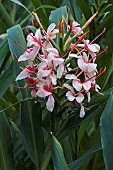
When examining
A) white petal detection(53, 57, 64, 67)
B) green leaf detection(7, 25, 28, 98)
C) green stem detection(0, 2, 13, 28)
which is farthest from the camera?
green stem detection(0, 2, 13, 28)

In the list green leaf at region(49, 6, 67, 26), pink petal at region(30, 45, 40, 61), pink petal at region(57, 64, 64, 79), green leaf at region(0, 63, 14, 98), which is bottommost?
green leaf at region(0, 63, 14, 98)

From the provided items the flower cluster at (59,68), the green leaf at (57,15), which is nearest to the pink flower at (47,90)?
the flower cluster at (59,68)

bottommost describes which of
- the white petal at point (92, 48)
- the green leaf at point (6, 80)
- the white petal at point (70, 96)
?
the green leaf at point (6, 80)

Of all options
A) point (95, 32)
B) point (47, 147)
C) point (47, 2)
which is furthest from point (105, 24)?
point (47, 147)

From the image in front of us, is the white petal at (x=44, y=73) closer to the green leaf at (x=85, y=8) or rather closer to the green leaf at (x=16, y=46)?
the green leaf at (x=16, y=46)

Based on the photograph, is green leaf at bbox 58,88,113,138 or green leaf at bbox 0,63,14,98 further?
green leaf at bbox 0,63,14,98

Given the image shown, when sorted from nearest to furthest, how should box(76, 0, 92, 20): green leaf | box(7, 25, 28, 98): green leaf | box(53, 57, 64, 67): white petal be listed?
box(53, 57, 64, 67): white petal < box(7, 25, 28, 98): green leaf < box(76, 0, 92, 20): green leaf

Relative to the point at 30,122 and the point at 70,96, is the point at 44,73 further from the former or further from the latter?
the point at 30,122

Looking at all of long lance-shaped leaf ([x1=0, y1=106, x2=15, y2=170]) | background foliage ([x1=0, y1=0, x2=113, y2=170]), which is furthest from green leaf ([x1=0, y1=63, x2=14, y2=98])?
long lance-shaped leaf ([x1=0, y1=106, x2=15, y2=170])

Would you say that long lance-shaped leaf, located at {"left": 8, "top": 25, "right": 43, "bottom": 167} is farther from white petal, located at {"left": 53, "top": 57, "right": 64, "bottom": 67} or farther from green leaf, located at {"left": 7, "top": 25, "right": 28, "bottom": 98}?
white petal, located at {"left": 53, "top": 57, "right": 64, "bottom": 67}
